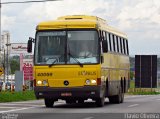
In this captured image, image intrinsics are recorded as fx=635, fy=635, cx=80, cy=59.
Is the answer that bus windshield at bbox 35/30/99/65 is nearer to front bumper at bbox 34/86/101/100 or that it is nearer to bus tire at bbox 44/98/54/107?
front bumper at bbox 34/86/101/100

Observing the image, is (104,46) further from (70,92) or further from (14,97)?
(14,97)

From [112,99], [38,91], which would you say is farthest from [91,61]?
[112,99]

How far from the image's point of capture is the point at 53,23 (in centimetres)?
2577

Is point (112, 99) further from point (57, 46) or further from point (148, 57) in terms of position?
point (148, 57)

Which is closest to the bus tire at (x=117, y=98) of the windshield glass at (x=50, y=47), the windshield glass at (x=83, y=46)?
the windshield glass at (x=83, y=46)

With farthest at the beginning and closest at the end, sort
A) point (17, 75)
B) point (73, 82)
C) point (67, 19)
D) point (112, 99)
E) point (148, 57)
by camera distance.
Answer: point (148, 57) < point (17, 75) < point (112, 99) < point (67, 19) < point (73, 82)

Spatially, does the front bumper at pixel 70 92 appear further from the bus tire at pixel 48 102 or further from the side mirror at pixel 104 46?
the bus tire at pixel 48 102

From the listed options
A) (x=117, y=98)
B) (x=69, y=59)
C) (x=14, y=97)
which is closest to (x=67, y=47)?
(x=69, y=59)

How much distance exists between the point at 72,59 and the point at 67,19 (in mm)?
2575

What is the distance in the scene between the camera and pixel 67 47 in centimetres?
2522

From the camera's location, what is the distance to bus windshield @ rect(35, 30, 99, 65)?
2503cm

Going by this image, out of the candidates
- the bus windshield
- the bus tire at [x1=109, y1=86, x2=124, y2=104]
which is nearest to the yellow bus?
the bus windshield

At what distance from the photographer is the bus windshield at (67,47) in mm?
25031

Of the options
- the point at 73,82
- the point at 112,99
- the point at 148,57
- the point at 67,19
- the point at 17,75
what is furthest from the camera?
the point at 148,57
